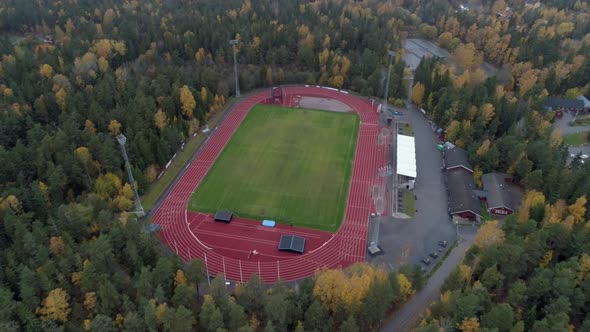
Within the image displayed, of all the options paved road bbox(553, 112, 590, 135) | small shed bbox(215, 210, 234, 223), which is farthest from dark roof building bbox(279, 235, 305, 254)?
paved road bbox(553, 112, 590, 135)

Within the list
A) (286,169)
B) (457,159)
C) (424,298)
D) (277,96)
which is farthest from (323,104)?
(424,298)

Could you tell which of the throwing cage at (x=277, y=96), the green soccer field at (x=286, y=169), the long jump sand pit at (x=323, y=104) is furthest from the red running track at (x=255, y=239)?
the throwing cage at (x=277, y=96)

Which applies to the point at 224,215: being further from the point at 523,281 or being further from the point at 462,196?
the point at 523,281

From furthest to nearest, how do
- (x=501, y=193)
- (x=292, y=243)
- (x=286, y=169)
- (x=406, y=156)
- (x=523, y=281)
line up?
(x=286, y=169) < (x=406, y=156) < (x=501, y=193) < (x=292, y=243) < (x=523, y=281)

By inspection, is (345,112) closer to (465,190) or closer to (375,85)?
(375,85)

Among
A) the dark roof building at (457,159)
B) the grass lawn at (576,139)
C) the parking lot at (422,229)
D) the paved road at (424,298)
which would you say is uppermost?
the dark roof building at (457,159)

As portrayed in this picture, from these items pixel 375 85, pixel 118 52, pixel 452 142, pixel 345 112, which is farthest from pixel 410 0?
pixel 118 52

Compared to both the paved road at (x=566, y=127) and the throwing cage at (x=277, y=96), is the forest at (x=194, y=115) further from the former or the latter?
the paved road at (x=566, y=127)
